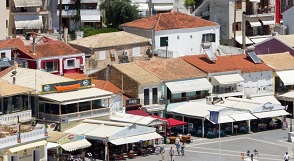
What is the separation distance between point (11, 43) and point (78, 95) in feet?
43.1

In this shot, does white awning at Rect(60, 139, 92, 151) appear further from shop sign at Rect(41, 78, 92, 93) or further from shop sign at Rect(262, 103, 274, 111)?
shop sign at Rect(262, 103, 274, 111)

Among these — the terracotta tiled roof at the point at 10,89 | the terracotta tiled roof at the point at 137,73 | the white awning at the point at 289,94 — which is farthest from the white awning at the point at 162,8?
the terracotta tiled roof at the point at 10,89

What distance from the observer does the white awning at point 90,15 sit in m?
105

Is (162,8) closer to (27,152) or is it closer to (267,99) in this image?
(267,99)

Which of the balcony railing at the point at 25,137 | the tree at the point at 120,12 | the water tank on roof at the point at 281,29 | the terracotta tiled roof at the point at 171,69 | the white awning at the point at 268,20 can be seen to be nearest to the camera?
the balcony railing at the point at 25,137

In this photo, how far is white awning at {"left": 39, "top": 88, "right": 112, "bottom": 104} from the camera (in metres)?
76.9

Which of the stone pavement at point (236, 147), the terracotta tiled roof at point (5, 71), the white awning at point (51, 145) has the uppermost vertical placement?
the terracotta tiled roof at point (5, 71)

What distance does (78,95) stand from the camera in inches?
3083

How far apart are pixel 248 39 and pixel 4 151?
A: 45354 mm

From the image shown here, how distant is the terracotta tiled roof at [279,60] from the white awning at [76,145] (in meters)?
25.0

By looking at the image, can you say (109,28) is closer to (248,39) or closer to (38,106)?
(248,39)

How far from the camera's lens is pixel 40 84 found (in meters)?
78.6

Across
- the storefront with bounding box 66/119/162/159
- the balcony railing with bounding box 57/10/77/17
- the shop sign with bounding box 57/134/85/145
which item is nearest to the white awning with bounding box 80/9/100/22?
the balcony railing with bounding box 57/10/77/17

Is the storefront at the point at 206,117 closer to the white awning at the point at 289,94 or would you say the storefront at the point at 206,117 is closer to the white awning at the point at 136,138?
the white awning at the point at 136,138
